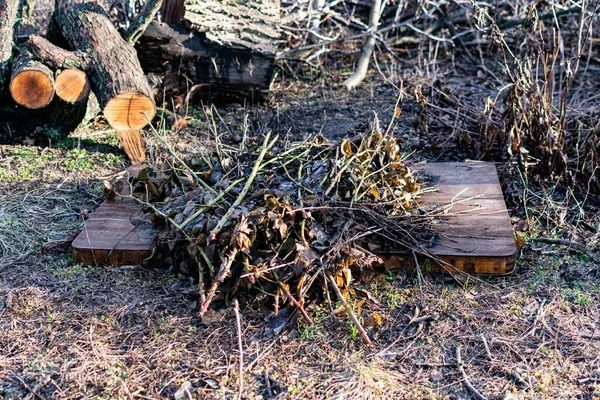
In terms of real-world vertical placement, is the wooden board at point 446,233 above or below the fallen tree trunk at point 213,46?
below

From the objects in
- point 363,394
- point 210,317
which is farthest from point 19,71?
point 363,394

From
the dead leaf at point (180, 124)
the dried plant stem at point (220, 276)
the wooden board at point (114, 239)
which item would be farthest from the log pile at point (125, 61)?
the dried plant stem at point (220, 276)

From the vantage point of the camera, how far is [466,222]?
12.4 ft

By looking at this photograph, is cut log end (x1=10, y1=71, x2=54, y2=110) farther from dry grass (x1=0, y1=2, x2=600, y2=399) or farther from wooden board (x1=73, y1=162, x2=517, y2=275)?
wooden board (x1=73, y1=162, x2=517, y2=275)

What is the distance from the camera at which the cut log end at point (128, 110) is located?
496 centimetres

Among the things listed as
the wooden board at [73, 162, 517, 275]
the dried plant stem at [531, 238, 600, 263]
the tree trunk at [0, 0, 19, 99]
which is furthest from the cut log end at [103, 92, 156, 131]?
the dried plant stem at [531, 238, 600, 263]

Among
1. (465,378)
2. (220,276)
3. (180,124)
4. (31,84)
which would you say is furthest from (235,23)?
(465,378)

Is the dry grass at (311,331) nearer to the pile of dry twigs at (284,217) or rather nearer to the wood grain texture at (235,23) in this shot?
the pile of dry twigs at (284,217)

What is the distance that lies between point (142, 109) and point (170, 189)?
1.30m

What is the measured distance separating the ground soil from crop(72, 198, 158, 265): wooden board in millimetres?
62

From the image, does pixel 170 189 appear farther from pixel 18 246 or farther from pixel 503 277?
pixel 503 277

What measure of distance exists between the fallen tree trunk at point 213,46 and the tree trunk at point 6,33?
3.47ft

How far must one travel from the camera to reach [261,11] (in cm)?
600

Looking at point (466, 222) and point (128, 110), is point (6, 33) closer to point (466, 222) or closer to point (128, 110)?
point (128, 110)
